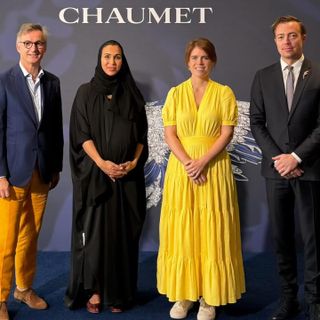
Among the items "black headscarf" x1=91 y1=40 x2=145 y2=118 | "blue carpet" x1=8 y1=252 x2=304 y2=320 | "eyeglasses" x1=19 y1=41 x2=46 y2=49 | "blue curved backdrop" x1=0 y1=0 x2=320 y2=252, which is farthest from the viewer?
"blue curved backdrop" x1=0 y1=0 x2=320 y2=252

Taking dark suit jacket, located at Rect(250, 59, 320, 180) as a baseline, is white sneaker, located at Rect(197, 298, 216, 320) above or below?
below

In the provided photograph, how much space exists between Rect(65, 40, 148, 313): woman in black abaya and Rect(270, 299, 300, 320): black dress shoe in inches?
36.3

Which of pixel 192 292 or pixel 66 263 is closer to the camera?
pixel 192 292

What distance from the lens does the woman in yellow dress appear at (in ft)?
10.0

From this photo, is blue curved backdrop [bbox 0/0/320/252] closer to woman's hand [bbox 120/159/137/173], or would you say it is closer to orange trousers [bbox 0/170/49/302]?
woman's hand [bbox 120/159/137/173]

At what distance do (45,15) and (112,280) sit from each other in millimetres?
2492

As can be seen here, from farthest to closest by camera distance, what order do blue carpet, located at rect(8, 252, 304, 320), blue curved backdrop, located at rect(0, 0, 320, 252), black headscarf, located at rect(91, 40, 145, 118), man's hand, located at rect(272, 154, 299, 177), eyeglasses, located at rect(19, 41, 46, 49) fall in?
blue curved backdrop, located at rect(0, 0, 320, 252)
blue carpet, located at rect(8, 252, 304, 320)
black headscarf, located at rect(91, 40, 145, 118)
eyeglasses, located at rect(19, 41, 46, 49)
man's hand, located at rect(272, 154, 299, 177)

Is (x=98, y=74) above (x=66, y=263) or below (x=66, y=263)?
above

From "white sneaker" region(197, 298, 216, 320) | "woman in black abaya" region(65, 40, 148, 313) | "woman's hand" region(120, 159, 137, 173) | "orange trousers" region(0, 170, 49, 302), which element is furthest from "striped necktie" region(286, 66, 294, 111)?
"orange trousers" region(0, 170, 49, 302)

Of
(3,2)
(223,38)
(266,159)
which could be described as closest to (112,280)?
(266,159)

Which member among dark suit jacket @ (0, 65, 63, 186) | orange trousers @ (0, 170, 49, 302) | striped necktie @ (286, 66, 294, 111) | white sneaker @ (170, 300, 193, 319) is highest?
striped necktie @ (286, 66, 294, 111)

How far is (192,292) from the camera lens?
311 cm

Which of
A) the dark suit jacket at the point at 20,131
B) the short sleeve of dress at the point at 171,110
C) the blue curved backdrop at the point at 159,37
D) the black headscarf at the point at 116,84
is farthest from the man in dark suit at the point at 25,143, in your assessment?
the blue curved backdrop at the point at 159,37

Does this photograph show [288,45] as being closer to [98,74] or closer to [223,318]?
[98,74]
